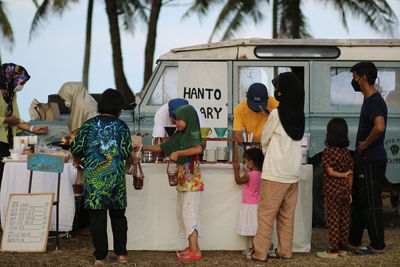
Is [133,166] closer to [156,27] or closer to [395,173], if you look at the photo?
[395,173]

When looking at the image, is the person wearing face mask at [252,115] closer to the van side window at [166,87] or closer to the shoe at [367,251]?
the shoe at [367,251]

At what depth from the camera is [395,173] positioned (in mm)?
9703

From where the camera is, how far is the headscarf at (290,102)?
7.23 metres

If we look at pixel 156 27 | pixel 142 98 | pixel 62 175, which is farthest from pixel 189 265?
pixel 156 27

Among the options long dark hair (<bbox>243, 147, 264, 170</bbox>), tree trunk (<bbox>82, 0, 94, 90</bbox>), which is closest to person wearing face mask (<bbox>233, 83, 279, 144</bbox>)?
long dark hair (<bbox>243, 147, 264, 170</bbox>)

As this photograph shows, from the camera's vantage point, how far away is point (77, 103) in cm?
984

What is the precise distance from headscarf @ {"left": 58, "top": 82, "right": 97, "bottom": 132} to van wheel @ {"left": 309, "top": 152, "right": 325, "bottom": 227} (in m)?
2.76

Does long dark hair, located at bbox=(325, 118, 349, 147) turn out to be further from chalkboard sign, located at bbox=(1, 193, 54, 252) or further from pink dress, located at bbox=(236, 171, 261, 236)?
chalkboard sign, located at bbox=(1, 193, 54, 252)

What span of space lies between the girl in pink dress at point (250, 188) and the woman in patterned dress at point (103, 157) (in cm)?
119

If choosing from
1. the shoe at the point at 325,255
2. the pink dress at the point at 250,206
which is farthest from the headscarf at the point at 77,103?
the shoe at the point at 325,255

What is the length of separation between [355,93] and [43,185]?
12.9 feet

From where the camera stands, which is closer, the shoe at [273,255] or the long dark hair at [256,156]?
the shoe at [273,255]

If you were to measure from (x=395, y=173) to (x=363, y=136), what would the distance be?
85.4 inches

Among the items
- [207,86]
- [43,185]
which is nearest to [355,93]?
[207,86]
